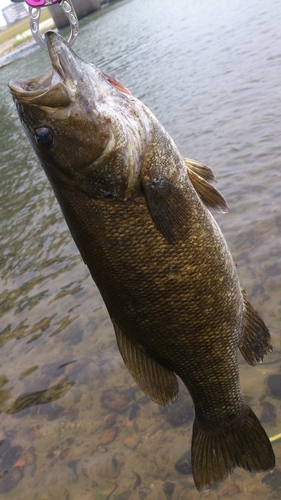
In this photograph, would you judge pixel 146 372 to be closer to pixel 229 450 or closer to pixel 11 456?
pixel 229 450

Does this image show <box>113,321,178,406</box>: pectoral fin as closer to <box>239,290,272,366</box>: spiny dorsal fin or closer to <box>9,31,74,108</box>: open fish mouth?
<box>239,290,272,366</box>: spiny dorsal fin

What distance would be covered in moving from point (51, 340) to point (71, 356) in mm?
450

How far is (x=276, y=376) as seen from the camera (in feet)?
14.3

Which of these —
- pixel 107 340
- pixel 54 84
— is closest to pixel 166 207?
pixel 54 84

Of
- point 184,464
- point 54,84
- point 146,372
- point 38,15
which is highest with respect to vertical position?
point 38,15

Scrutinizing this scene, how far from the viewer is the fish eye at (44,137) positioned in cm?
228

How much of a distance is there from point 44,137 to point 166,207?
0.66 meters

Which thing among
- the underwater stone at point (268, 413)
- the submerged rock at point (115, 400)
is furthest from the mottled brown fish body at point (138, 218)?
the submerged rock at point (115, 400)

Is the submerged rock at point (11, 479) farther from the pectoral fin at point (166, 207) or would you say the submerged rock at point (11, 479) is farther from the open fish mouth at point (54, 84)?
the open fish mouth at point (54, 84)

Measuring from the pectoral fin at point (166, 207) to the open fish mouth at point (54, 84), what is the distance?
563mm

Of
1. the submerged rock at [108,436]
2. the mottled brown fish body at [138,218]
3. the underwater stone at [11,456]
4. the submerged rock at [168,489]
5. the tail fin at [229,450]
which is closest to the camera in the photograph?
the mottled brown fish body at [138,218]

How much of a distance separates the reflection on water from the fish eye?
9.62 feet

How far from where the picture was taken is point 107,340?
571cm

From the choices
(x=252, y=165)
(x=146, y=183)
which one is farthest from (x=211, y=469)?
(x=252, y=165)
